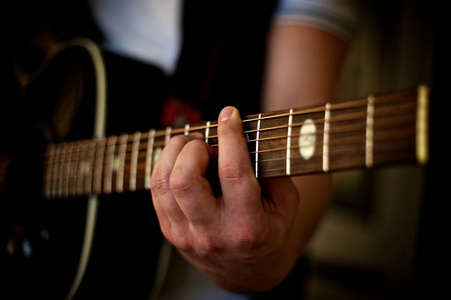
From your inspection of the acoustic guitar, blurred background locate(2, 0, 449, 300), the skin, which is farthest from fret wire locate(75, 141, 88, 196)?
blurred background locate(2, 0, 449, 300)

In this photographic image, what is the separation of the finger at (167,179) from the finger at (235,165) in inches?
2.3

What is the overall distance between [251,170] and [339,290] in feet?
5.41

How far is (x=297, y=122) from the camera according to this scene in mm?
363

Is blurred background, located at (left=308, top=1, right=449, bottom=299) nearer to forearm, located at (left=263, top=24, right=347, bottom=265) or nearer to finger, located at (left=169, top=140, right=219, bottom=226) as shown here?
forearm, located at (left=263, top=24, right=347, bottom=265)

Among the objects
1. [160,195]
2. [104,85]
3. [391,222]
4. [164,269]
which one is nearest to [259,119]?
[160,195]

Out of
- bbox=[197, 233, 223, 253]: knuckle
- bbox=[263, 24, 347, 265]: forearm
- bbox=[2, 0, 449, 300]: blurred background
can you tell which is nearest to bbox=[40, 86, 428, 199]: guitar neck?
bbox=[197, 233, 223, 253]: knuckle

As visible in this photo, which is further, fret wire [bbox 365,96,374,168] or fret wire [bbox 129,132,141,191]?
fret wire [bbox 129,132,141,191]

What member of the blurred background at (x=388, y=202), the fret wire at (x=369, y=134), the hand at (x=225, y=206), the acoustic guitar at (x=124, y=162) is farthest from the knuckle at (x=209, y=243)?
the blurred background at (x=388, y=202)

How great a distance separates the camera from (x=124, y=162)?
20.6 inches

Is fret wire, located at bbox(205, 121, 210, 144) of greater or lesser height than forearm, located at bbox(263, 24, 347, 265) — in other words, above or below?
below

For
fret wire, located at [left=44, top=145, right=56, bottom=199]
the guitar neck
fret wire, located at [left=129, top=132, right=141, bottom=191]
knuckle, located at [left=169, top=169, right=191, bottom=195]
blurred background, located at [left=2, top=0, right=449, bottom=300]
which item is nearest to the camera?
the guitar neck

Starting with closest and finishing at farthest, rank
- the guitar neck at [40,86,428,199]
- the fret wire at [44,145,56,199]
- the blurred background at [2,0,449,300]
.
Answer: the guitar neck at [40,86,428,199], the fret wire at [44,145,56,199], the blurred background at [2,0,449,300]

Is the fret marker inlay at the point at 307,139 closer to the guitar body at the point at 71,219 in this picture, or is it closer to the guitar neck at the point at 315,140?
the guitar neck at the point at 315,140

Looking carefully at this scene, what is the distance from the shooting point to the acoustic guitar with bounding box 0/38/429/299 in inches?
11.7
